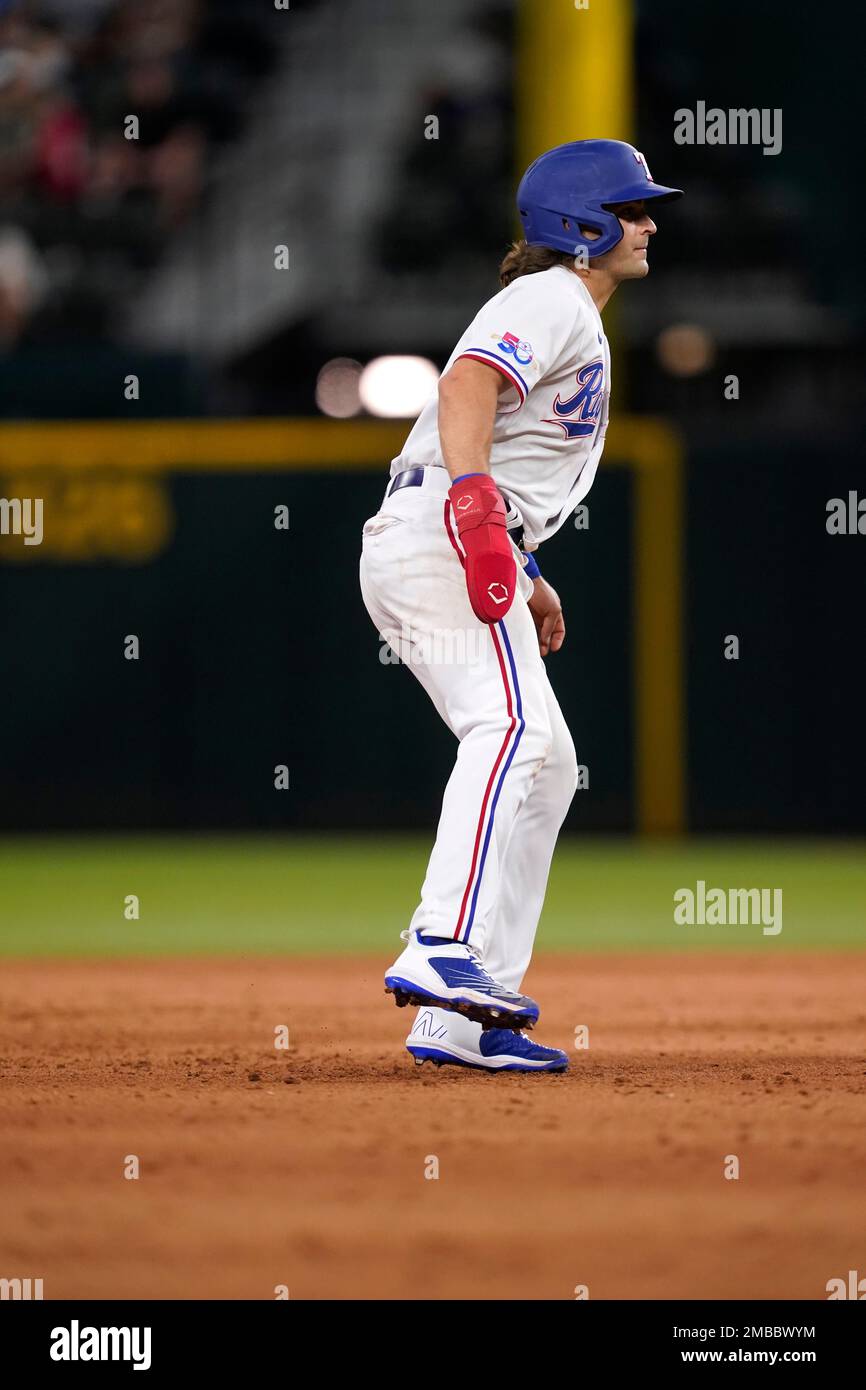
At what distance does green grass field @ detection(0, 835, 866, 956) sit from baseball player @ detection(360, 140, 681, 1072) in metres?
2.75

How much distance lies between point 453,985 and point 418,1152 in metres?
0.62

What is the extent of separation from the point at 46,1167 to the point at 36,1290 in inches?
31.8

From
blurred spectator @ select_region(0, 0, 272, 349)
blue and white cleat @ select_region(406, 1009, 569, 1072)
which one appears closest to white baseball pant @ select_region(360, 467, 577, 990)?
blue and white cleat @ select_region(406, 1009, 569, 1072)

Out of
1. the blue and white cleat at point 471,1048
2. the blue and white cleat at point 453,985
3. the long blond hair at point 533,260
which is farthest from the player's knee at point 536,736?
the long blond hair at point 533,260

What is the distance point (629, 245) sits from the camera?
4.89 metres

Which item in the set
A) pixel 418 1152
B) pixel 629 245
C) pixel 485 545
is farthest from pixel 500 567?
pixel 418 1152

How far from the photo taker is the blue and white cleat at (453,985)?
14.4ft

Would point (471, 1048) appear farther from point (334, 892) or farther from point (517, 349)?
point (334, 892)

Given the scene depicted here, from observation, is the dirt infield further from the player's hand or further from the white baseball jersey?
the white baseball jersey

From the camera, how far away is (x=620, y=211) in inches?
192

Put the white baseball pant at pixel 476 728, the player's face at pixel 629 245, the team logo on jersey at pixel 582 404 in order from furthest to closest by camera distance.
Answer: the player's face at pixel 629 245, the team logo on jersey at pixel 582 404, the white baseball pant at pixel 476 728

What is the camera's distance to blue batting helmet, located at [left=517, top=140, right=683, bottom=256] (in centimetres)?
482

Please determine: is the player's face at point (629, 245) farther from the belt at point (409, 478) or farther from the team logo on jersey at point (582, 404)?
the belt at point (409, 478)

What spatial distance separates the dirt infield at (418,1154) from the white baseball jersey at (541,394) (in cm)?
129
